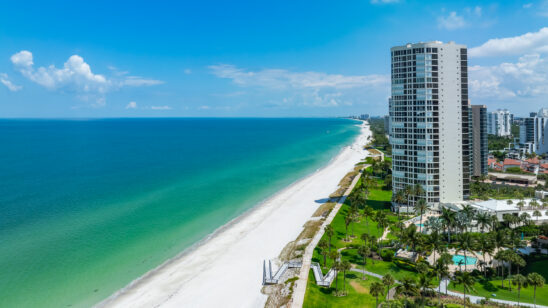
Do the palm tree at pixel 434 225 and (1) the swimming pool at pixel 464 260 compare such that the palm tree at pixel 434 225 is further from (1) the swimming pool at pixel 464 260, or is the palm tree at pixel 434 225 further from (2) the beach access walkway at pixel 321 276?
(2) the beach access walkway at pixel 321 276

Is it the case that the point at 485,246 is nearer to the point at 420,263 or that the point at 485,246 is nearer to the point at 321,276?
the point at 420,263

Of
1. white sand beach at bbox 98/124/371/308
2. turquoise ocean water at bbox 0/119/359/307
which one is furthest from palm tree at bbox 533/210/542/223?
turquoise ocean water at bbox 0/119/359/307

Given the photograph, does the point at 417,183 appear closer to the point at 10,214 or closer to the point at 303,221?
the point at 303,221

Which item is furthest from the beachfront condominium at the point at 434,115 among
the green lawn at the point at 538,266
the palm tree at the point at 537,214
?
the green lawn at the point at 538,266

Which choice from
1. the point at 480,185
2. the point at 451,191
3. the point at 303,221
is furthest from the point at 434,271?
the point at 480,185

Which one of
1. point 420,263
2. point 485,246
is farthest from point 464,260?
point 420,263

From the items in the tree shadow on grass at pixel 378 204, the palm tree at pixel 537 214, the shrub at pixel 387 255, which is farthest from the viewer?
the tree shadow on grass at pixel 378 204
